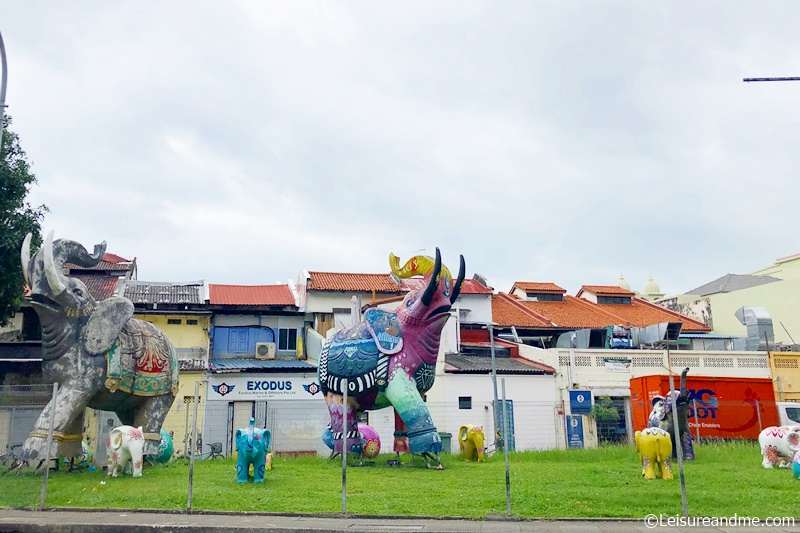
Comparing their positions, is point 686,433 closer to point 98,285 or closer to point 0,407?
point 0,407

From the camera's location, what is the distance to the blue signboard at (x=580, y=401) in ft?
81.1

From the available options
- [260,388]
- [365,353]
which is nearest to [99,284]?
[260,388]

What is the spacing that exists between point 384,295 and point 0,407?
1768 centimetres

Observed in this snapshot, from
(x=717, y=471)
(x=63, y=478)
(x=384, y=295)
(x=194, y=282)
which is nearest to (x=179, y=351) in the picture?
(x=194, y=282)

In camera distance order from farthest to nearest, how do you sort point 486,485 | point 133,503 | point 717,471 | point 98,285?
point 98,285 < point 717,471 < point 486,485 < point 133,503

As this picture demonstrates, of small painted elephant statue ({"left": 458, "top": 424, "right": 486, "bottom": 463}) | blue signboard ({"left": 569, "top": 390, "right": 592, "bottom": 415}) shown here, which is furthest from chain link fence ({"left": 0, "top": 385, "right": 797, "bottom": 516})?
blue signboard ({"left": 569, "top": 390, "right": 592, "bottom": 415})

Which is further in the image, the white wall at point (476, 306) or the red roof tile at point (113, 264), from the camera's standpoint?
the white wall at point (476, 306)

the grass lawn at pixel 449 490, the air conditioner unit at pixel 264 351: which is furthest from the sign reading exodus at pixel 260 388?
the grass lawn at pixel 449 490

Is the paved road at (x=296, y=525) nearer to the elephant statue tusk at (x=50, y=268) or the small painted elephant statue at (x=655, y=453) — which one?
the small painted elephant statue at (x=655, y=453)

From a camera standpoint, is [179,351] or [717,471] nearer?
[717,471]

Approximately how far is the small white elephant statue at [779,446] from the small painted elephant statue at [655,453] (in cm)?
301

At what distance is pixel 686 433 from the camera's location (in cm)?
1472
